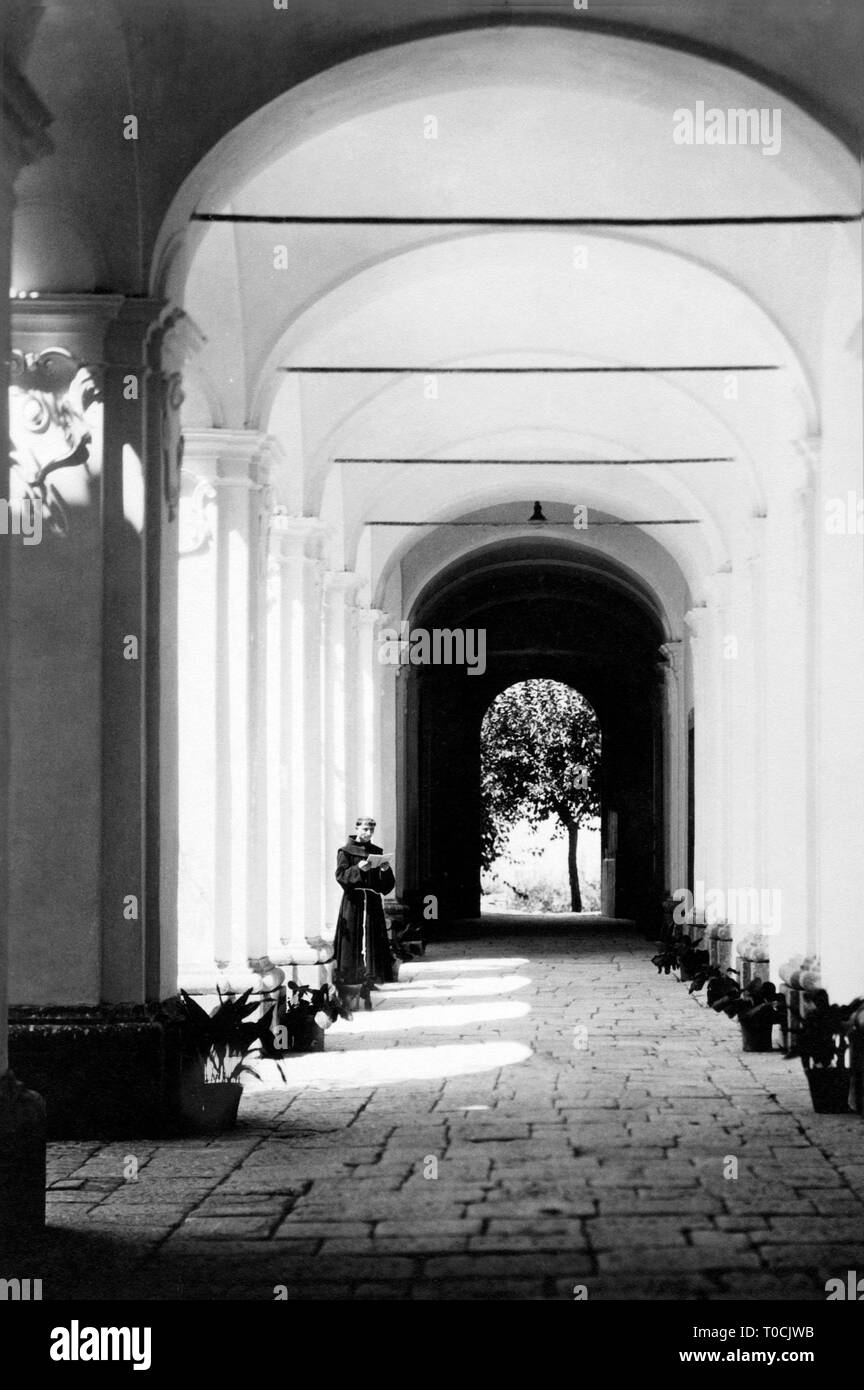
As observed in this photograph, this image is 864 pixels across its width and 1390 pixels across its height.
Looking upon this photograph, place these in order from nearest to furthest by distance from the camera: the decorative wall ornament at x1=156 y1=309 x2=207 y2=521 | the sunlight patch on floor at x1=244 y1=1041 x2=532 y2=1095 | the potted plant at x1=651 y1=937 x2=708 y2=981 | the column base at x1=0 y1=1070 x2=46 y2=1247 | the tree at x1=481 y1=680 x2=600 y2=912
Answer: the column base at x1=0 y1=1070 x2=46 y2=1247 < the decorative wall ornament at x1=156 y1=309 x2=207 y2=521 < the sunlight patch on floor at x1=244 y1=1041 x2=532 y2=1095 < the potted plant at x1=651 y1=937 x2=708 y2=981 < the tree at x1=481 y1=680 x2=600 y2=912

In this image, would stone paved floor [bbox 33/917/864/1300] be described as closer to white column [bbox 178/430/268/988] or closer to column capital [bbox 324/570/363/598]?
white column [bbox 178/430/268/988]

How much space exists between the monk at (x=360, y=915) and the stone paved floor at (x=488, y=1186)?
9.80 ft

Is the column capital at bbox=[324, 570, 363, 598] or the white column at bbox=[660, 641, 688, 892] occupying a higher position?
the column capital at bbox=[324, 570, 363, 598]

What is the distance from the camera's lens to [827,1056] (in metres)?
9.23

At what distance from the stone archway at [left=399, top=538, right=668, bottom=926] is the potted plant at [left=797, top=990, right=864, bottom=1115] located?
19.8 metres

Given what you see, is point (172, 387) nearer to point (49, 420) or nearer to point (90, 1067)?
point (49, 420)

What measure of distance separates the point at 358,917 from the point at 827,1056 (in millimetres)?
7091

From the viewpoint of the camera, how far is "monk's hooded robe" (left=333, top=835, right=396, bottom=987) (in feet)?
50.9

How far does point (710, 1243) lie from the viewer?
620cm

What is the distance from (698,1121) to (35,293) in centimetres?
521

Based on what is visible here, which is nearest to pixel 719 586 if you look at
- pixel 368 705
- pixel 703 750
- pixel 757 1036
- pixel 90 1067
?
pixel 703 750

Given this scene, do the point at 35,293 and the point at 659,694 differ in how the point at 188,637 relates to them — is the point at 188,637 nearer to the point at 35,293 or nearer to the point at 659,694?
the point at 35,293

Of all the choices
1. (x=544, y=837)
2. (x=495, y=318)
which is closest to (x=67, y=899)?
(x=495, y=318)

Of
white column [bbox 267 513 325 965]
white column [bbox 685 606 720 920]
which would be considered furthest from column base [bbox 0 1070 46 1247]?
white column [bbox 685 606 720 920]
